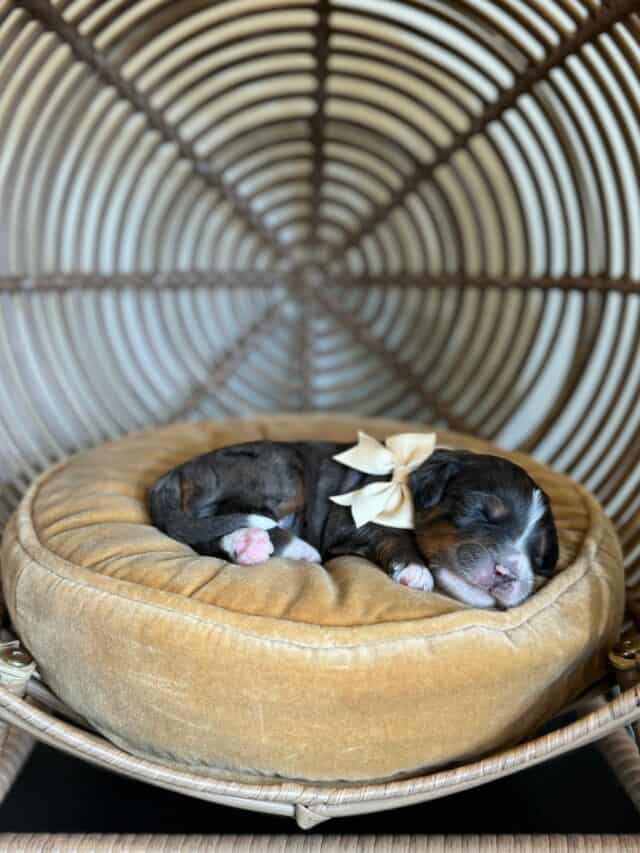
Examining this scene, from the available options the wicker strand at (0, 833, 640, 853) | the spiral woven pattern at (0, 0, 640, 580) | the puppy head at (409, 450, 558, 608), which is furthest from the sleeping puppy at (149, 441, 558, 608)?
the spiral woven pattern at (0, 0, 640, 580)

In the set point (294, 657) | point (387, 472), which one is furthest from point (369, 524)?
point (294, 657)

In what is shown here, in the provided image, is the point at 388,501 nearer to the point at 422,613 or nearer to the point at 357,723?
the point at 422,613

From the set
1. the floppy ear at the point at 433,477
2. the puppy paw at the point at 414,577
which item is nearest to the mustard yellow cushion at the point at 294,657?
the puppy paw at the point at 414,577

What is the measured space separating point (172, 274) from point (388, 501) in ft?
3.84

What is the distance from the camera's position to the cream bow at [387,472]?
1457mm

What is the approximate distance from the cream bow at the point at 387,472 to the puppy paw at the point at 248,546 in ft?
0.50

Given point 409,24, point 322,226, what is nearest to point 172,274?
point 322,226

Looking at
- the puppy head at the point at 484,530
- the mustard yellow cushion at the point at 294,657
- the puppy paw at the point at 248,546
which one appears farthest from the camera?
the puppy paw at the point at 248,546

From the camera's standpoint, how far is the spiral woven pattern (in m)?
1.89

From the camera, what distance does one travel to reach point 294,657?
1.13m

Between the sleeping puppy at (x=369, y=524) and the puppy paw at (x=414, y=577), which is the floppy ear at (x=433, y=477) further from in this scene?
the puppy paw at (x=414, y=577)

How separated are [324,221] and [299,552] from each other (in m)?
1.27

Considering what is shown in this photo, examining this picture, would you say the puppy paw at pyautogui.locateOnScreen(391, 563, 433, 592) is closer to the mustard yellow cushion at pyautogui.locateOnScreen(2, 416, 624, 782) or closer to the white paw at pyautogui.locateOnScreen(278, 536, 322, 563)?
the mustard yellow cushion at pyautogui.locateOnScreen(2, 416, 624, 782)

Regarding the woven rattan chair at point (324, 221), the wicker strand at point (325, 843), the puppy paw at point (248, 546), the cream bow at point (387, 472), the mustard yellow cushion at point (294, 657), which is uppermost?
the woven rattan chair at point (324, 221)
